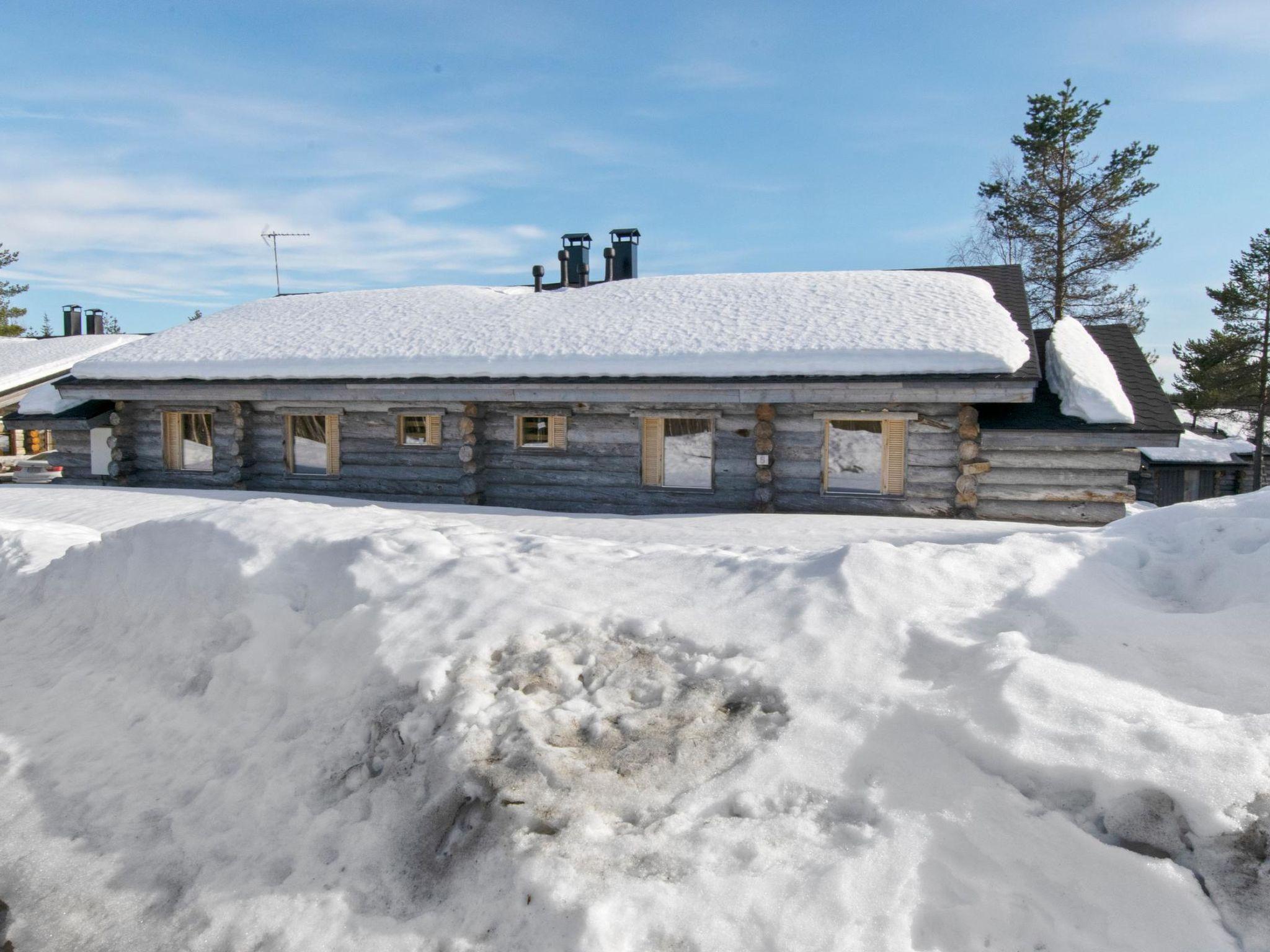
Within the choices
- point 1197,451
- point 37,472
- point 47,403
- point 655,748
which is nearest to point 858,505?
point 655,748

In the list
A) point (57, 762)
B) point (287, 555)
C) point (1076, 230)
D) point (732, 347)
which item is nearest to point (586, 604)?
point (287, 555)

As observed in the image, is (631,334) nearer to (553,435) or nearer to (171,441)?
(553,435)

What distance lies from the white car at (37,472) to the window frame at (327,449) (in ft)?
20.4

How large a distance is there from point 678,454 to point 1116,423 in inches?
562

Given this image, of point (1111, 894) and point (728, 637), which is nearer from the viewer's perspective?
point (1111, 894)

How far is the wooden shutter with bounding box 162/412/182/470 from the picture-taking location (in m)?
14.9

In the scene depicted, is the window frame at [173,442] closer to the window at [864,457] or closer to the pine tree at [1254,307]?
the window at [864,457]

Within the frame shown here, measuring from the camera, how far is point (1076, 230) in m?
25.1

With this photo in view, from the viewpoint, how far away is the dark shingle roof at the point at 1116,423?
10.6 m

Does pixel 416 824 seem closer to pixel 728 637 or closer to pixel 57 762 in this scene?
pixel 728 637

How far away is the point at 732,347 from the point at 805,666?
8.05m

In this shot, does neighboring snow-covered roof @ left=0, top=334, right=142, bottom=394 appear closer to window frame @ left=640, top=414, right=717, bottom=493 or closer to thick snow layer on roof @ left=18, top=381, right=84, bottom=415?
thick snow layer on roof @ left=18, top=381, right=84, bottom=415

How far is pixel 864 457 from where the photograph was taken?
23.0m

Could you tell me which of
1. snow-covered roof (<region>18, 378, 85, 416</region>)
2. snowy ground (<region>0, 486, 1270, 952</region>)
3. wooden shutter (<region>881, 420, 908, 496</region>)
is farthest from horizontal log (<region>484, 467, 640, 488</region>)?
snow-covered roof (<region>18, 378, 85, 416</region>)
